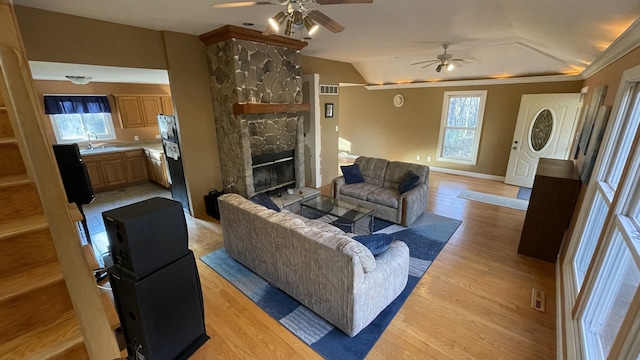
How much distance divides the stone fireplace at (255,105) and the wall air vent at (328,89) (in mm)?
884

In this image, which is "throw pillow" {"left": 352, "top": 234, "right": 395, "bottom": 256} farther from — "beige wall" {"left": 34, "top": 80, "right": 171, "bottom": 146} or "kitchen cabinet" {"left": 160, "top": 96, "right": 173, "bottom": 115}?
"kitchen cabinet" {"left": 160, "top": 96, "right": 173, "bottom": 115}

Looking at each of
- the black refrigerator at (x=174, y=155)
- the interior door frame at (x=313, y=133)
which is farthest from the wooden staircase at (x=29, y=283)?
the interior door frame at (x=313, y=133)

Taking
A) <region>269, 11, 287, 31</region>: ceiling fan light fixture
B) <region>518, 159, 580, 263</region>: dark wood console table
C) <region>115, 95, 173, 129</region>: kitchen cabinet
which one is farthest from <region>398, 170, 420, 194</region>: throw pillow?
<region>115, 95, 173, 129</region>: kitchen cabinet

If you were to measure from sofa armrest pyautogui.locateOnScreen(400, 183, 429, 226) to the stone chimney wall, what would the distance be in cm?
233

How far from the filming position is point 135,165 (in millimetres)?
5824

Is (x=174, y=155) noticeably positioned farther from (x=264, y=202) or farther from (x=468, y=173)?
(x=468, y=173)

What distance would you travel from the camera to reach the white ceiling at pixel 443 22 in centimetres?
234

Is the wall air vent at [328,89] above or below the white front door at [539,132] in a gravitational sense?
above

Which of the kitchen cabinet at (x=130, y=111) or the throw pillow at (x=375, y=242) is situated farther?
the kitchen cabinet at (x=130, y=111)

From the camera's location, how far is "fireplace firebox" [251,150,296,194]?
4.47 meters

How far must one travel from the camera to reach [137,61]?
3344 millimetres

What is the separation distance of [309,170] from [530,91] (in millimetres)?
5000

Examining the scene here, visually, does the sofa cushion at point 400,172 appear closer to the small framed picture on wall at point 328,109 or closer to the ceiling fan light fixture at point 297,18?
the small framed picture on wall at point 328,109

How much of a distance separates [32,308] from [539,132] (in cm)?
747
